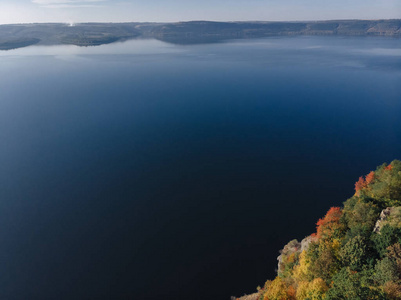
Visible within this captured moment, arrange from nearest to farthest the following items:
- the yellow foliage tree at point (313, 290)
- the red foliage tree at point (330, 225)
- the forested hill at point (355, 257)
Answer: the forested hill at point (355, 257)
the yellow foliage tree at point (313, 290)
the red foliage tree at point (330, 225)

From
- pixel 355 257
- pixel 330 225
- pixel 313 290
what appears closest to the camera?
pixel 313 290

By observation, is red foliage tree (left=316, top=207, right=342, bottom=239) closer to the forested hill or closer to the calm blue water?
the forested hill

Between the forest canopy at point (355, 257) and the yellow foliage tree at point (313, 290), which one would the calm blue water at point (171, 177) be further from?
the yellow foliage tree at point (313, 290)

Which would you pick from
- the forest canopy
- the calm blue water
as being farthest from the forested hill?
the calm blue water

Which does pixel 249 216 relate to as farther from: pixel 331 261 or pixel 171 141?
pixel 171 141

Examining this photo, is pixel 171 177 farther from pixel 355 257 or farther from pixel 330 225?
pixel 355 257

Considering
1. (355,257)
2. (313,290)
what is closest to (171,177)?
(313,290)

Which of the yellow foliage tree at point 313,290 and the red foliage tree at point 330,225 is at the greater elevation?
the red foliage tree at point 330,225

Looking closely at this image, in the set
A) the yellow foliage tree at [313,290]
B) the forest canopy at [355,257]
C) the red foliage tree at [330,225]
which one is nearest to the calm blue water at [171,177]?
the red foliage tree at [330,225]
